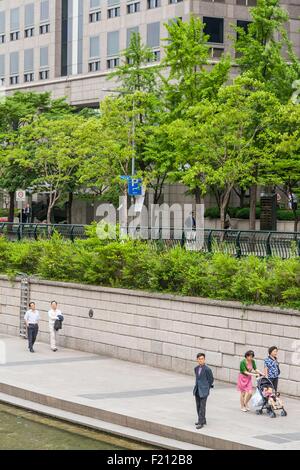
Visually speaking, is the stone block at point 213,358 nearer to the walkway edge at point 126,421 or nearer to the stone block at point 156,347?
the stone block at point 156,347

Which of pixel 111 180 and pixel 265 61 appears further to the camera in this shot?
pixel 111 180

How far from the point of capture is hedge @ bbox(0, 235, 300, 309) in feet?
85.4

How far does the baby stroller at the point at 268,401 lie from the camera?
22031mm

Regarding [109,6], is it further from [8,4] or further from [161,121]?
[161,121]

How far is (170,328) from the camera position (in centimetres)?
2895

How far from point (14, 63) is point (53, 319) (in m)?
53.7

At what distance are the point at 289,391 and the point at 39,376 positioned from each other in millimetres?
7171

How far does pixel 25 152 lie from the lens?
5688 centimetres

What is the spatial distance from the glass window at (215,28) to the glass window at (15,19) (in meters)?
23.1

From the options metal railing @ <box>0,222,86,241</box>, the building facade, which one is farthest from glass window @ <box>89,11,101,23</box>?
metal railing @ <box>0,222,86,241</box>

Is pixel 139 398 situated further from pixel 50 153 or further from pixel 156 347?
pixel 50 153

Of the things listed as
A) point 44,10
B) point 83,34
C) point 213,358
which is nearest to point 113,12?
point 83,34

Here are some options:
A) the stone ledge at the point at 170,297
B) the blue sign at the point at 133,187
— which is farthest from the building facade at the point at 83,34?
the stone ledge at the point at 170,297
